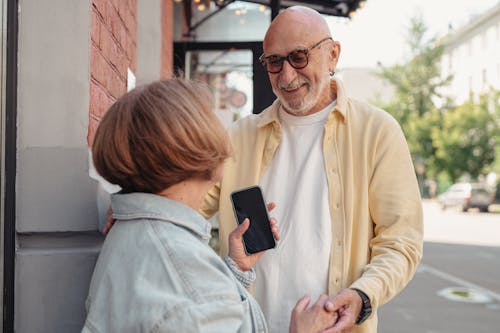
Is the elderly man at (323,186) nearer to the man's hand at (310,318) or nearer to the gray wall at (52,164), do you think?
the man's hand at (310,318)

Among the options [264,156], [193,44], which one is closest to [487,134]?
[193,44]

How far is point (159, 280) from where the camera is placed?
1.04 metres

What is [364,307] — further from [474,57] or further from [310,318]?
[474,57]

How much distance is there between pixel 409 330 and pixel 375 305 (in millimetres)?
4850

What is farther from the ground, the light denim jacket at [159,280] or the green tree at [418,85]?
the green tree at [418,85]

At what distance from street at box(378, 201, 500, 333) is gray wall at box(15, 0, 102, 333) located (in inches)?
202

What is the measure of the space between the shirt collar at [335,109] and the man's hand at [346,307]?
0.68 metres

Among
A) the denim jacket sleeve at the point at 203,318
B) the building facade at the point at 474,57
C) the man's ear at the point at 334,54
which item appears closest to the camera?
the denim jacket sleeve at the point at 203,318

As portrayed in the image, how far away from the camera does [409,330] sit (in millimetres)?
6270

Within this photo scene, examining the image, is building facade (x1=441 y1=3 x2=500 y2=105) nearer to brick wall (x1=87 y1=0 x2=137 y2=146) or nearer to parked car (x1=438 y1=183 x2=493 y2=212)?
parked car (x1=438 y1=183 x2=493 y2=212)

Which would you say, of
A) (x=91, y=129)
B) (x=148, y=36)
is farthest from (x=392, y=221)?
(x=148, y=36)

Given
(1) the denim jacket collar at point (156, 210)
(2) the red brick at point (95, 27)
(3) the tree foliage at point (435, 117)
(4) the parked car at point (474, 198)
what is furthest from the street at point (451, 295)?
(3) the tree foliage at point (435, 117)

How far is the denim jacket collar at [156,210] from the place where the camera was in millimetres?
1119

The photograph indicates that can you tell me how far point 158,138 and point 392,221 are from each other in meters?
1.09
